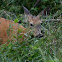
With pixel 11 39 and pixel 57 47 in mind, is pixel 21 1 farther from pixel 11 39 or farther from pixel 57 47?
pixel 57 47

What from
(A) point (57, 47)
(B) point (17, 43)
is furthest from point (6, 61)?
(A) point (57, 47)

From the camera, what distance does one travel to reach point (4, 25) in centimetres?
439

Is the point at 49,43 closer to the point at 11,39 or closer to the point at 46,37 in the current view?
the point at 46,37

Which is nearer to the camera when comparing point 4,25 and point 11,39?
point 11,39

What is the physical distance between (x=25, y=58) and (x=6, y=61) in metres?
0.32

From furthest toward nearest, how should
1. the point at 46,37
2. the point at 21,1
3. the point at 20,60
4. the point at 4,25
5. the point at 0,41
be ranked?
the point at 21,1, the point at 4,25, the point at 0,41, the point at 46,37, the point at 20,60

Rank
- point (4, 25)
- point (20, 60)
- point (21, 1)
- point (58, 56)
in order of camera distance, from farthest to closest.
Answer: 1. point (21, 1)
2. point (4, 25)
3. point (20, 60)
4. point (58, 56)

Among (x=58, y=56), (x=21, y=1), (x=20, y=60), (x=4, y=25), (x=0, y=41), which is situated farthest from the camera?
(x=21, y=1)

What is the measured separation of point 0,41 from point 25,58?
0.75 meters

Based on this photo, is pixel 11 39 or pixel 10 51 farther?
pixel 11 39

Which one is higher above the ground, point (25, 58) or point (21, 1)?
point (21, 1)

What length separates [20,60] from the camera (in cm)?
321

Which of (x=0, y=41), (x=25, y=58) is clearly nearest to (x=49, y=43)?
(x=25, y=58)

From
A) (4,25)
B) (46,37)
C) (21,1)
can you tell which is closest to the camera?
(46,37)
